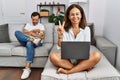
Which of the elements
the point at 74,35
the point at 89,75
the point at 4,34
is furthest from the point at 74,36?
the point at 4,34

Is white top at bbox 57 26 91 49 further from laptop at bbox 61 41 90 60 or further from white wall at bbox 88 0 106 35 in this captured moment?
white wall at bbox 88 0 106 35

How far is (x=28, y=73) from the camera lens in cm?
258

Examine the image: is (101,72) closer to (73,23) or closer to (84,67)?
(84,67)

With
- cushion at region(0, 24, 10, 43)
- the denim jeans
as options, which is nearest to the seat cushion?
the denim jeans

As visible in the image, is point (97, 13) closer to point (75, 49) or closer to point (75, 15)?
point (75, 15)

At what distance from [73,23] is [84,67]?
0.55 m

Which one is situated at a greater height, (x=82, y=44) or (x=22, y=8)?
(x=22, y=8)

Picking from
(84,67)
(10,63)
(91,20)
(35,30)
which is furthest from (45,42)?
(84,67)

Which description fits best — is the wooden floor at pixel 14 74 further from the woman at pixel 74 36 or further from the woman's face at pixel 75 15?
the woman's face at pixel 75 15

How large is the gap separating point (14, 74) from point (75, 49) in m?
1.38

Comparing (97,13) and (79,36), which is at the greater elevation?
(97,13)

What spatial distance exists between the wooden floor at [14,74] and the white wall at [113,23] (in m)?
1.31

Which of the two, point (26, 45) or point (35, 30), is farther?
point (35, 30)

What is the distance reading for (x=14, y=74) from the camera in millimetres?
2664
